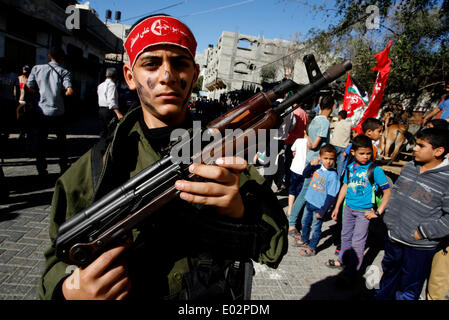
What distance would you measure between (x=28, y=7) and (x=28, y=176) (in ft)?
28.6

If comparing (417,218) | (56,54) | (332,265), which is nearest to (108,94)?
(56,54)

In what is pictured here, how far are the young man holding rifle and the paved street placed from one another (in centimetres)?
215

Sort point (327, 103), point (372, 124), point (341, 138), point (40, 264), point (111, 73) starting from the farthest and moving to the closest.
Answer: point (111, 73) → point (341, 138) → point (327, 103) → point (372, 124) → point (40, 264)

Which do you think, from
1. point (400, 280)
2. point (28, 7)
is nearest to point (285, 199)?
point (400, 280)

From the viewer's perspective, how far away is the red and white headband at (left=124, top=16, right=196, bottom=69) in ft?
4.48

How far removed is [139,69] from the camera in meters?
1.42

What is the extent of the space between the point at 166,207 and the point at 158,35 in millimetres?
957

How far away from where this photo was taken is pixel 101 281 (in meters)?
1.15

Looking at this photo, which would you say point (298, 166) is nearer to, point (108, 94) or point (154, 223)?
point (154, 223)
